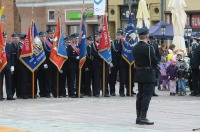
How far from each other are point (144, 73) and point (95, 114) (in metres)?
2.44

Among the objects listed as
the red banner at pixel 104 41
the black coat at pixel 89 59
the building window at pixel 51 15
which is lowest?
the black coat at pixel 89 59

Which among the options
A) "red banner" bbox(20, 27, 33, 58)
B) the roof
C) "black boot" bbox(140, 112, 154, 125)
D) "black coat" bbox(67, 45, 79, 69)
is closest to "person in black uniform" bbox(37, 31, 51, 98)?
"black coat" bbox(67, 45, 79, 69)

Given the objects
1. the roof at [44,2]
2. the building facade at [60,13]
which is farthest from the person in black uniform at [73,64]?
the roof at [44,2]

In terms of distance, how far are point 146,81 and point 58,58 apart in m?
7.78

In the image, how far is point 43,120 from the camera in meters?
16.0

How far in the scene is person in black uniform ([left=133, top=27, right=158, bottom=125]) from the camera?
51.0 ft

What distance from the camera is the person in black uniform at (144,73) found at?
15.5 meters

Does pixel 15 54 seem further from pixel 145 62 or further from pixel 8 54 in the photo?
pixel 145 62

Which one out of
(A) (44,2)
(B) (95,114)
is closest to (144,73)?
(B) (95,114)

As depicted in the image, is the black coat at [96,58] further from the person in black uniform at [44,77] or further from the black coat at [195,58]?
the black coat at [195,58]

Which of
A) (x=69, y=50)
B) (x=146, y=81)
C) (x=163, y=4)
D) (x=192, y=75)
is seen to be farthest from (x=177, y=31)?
(x=146, y=81)

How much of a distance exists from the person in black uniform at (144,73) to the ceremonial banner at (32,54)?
727cm

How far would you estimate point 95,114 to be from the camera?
17.6 m

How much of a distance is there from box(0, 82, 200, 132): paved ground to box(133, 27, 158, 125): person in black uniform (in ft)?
1.23
